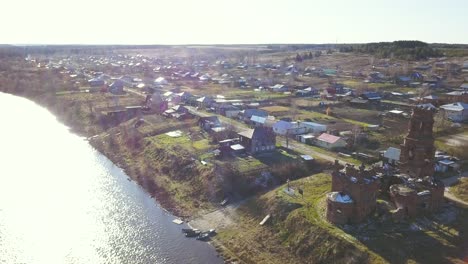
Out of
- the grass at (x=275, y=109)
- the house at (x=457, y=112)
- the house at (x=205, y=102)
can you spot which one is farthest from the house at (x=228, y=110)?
the house at (x=457, y=112)

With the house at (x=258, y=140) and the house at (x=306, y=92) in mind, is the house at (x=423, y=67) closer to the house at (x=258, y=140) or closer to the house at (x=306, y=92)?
the house at (x=306, y=92)

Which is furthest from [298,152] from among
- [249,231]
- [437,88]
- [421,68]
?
[421,68]

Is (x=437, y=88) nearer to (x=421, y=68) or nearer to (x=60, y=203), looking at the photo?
(x=421, y=68)

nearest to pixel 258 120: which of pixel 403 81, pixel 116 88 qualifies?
pixel 116 88

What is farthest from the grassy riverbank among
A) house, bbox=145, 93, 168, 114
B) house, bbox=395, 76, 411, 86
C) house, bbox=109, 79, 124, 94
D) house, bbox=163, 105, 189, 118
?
house, bbox=395, 76, 411, 86

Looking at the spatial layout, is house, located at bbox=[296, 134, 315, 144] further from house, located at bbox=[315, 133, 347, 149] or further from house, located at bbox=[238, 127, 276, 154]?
house, located at bbox=[238, 127, 276, 154]

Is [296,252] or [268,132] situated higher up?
[268,132]
